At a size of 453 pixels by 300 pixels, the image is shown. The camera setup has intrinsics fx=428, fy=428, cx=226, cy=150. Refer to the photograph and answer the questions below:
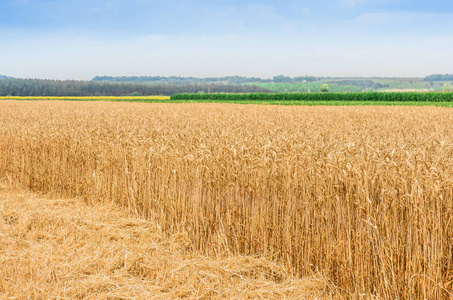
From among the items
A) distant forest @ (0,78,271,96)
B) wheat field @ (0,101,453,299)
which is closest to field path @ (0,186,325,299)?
wheat field @ (0,101,453,299)

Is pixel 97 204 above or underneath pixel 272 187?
underneath

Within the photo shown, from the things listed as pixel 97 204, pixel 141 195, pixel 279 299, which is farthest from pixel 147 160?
pixel 279 299

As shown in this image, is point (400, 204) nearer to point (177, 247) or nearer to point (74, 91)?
point (177, 247)

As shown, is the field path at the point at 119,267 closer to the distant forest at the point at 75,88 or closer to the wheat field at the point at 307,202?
the wheat field at the point at 307,202

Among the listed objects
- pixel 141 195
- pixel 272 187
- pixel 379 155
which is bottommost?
pixel 141 195

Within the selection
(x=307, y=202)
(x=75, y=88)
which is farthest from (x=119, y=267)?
(x=75, y=88)

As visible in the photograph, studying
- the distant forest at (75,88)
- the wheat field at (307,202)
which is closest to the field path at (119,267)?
the wheat field at (307,202)

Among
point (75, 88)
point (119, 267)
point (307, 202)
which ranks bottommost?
point (119, 267)

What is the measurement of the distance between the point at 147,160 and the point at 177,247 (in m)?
1.93

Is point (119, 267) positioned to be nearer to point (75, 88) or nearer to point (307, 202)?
point (307, 202)

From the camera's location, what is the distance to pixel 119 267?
482 cm

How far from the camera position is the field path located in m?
4.15

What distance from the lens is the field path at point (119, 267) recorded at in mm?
4148

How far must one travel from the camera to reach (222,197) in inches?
209
